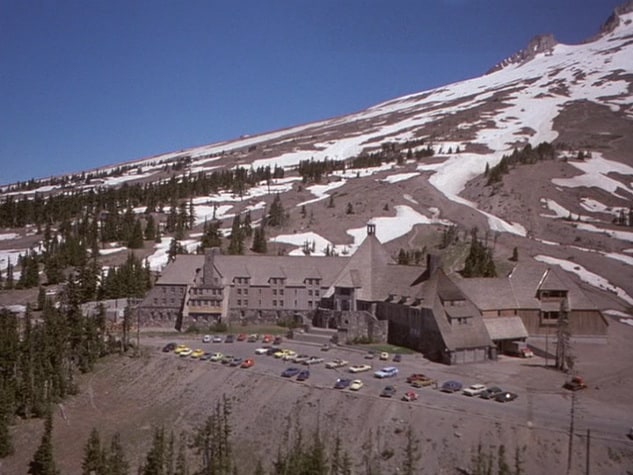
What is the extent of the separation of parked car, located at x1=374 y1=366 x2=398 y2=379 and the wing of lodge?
690 centimetres

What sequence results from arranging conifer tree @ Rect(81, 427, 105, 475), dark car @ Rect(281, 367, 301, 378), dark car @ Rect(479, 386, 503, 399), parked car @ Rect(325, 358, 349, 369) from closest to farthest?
1. conifer tree @ Rect(81, 427, 105, 475)
2. dark car @ Rect(479, 386, 503, 399)
3. dark car @ Rect(281, 367, 301, 378)
4. parked car @ Rect(325, 358, 349, 369)

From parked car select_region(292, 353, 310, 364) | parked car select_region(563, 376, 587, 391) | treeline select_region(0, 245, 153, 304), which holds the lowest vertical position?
parked car select_region(292, 353, 310, 364)

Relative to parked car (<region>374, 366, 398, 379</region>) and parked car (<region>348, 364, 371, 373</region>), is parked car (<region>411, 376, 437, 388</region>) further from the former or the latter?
parked car (<region>348, 364, 371, 373</region>)

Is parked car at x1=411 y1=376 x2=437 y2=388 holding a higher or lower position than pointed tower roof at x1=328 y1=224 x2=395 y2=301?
lower

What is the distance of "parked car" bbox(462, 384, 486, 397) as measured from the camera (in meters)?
46.7

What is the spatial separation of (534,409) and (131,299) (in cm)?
5888

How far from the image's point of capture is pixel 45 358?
59969mm

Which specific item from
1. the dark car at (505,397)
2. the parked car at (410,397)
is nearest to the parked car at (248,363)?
the parked car at (410,397)

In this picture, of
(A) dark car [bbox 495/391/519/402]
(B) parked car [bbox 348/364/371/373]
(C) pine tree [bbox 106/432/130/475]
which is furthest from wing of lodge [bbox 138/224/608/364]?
(C) pine tree [bbox 106/432/130/475]

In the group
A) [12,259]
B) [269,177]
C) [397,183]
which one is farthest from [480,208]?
[12,259]

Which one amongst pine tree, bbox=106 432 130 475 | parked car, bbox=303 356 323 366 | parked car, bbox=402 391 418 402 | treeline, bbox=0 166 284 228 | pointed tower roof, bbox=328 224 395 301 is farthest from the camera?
treeline, bbox=0 166 284 228

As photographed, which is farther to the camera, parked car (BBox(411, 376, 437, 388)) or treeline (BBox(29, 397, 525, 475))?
parked car (BBox(411, 376, 437, 388))

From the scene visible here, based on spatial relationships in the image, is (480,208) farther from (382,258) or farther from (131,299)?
(131,299)

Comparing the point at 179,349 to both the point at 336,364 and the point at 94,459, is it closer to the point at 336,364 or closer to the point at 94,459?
the point at 336,364
